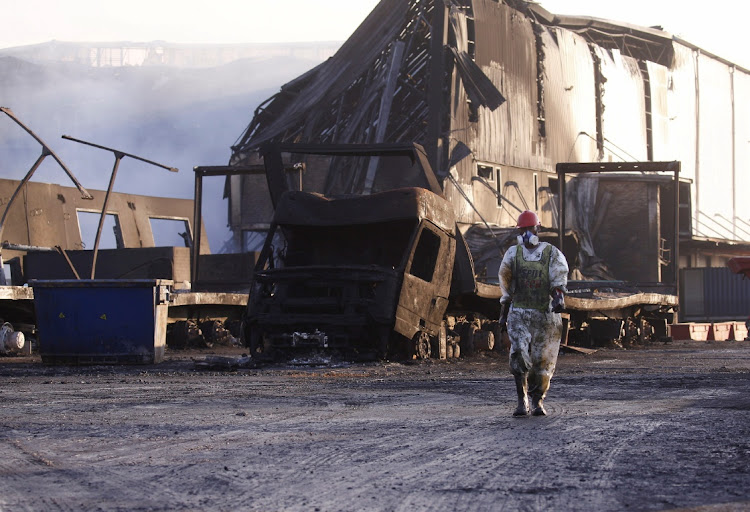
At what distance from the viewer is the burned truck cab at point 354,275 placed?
47.9 feet

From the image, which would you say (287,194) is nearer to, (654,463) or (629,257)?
(654,463)

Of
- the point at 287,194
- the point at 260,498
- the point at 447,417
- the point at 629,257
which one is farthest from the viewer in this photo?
the point at 629,257

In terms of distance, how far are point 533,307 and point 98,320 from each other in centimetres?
875

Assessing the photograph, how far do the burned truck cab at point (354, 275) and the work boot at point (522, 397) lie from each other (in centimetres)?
606

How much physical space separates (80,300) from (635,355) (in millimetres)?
10973

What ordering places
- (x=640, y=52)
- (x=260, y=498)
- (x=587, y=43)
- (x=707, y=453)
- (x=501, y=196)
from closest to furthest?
1. (x=260, y=498)
2. (x=707, y=453)
3. (x=501, y=196)
4. (x=587, y=43)
5. (x=640, y=52)

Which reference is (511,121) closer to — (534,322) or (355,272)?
(355,272)

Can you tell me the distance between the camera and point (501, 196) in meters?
39.2

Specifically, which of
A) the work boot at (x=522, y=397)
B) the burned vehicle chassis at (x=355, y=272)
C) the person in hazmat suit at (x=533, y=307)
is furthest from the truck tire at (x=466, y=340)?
the work boot at (x=522, y=397)

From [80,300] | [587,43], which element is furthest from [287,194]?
[587,43]

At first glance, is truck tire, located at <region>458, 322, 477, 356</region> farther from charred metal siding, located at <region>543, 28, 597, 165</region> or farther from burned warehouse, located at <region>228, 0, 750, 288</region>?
charred metal siding, located at <region>543, 28, 597, 165</region>

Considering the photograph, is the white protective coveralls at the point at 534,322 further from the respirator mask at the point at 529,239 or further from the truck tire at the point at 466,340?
the truck tire at the point at 466,340

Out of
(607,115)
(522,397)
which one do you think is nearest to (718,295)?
(607,115)

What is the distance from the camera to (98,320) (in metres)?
15.5
